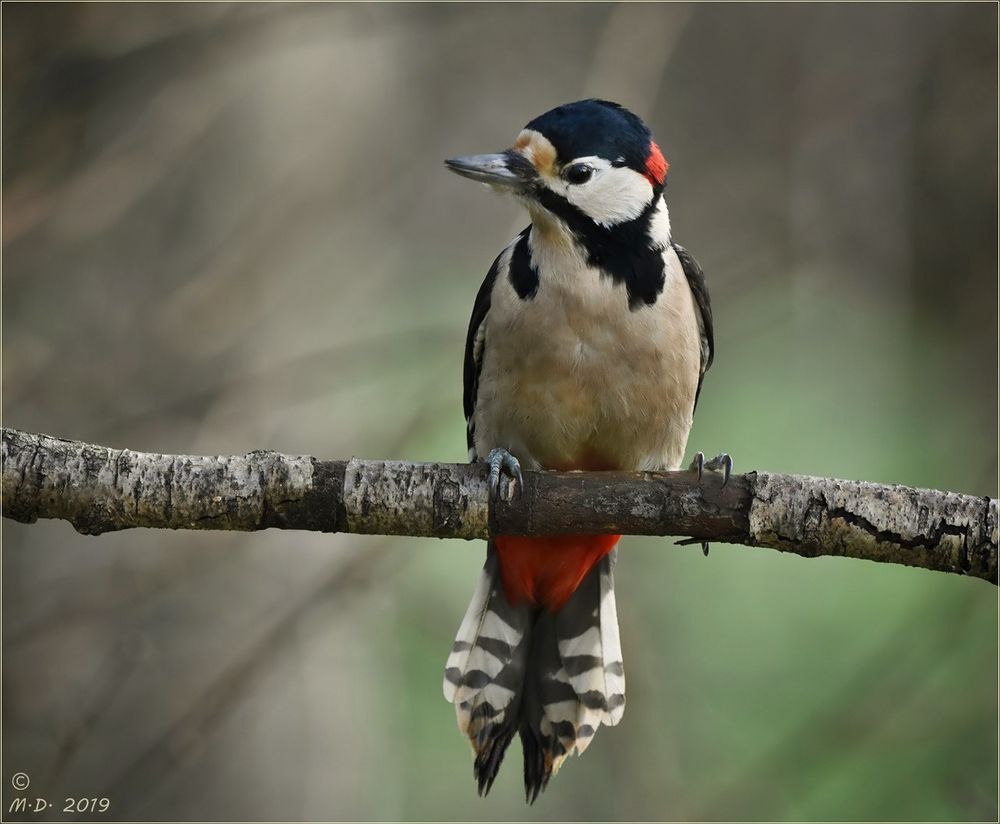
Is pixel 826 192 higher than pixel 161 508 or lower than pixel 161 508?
higher

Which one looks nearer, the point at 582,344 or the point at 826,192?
the point at 582,344

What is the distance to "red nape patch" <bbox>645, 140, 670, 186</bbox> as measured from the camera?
3.39 m

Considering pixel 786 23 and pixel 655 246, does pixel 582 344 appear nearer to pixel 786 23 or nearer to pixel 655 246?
pixel 655 246

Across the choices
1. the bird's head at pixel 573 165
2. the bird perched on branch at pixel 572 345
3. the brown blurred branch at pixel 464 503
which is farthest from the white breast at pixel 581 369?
the brown blurred branch at pixel 464 503

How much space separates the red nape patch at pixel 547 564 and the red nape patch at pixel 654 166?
1066 mm

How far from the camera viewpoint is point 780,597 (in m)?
5.68

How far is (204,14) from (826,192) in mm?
3480

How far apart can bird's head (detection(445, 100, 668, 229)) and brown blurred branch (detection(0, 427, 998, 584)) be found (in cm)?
84

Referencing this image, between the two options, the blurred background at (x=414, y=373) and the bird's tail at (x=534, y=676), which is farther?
the blurred background at (x=414, y=373)

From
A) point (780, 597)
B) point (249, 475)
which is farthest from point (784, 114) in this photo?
point (249, 475)

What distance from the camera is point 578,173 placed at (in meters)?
3.25

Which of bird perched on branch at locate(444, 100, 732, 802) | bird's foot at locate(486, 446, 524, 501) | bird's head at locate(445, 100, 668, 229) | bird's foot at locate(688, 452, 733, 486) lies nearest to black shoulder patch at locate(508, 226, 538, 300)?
bird perched on branch at locate(444, 100, 732, 802)

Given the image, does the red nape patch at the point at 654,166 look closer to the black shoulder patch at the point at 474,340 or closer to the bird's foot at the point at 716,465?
the black shoulder patch at the point at 474,340

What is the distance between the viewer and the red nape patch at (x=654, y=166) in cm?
339
